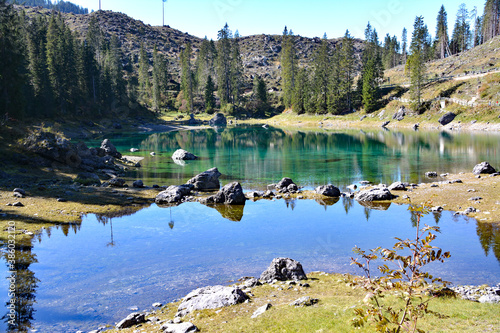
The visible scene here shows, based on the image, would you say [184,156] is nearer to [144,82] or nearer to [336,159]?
[336,159]

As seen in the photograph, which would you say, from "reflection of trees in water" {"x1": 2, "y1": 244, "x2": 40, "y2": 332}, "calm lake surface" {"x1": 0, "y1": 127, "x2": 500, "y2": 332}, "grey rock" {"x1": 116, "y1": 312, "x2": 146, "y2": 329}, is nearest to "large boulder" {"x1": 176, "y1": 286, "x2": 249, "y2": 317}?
"grey rock" {"x1": 116, "y1": 312, "x2": 146, "y2": 329}

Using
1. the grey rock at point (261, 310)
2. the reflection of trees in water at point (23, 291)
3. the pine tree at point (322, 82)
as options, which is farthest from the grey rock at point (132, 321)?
the pine tree at point (322, 82)

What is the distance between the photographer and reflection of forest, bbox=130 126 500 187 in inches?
1670

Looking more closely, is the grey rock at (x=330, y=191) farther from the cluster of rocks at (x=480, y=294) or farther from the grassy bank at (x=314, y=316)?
the grassy bank at (x=314, y=316)

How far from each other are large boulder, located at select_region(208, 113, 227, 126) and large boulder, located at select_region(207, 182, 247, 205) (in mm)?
104265

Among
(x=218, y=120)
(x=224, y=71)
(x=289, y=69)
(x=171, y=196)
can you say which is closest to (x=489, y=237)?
(x=171, y=196)

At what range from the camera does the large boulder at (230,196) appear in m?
31.8

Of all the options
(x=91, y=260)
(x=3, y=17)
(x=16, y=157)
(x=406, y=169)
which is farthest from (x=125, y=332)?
(x=3, y=17)

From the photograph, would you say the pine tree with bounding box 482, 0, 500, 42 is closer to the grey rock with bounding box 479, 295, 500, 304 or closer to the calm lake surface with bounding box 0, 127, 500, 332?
the calm lake surface with bounding box 0, 127, 500, 332

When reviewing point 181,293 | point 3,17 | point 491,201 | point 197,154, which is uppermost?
point 3,17

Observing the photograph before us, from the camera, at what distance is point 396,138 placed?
76.4m

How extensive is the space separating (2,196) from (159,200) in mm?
12137

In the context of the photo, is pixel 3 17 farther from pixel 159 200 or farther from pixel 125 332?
pixel 125 332

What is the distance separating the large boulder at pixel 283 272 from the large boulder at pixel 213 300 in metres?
2.73
